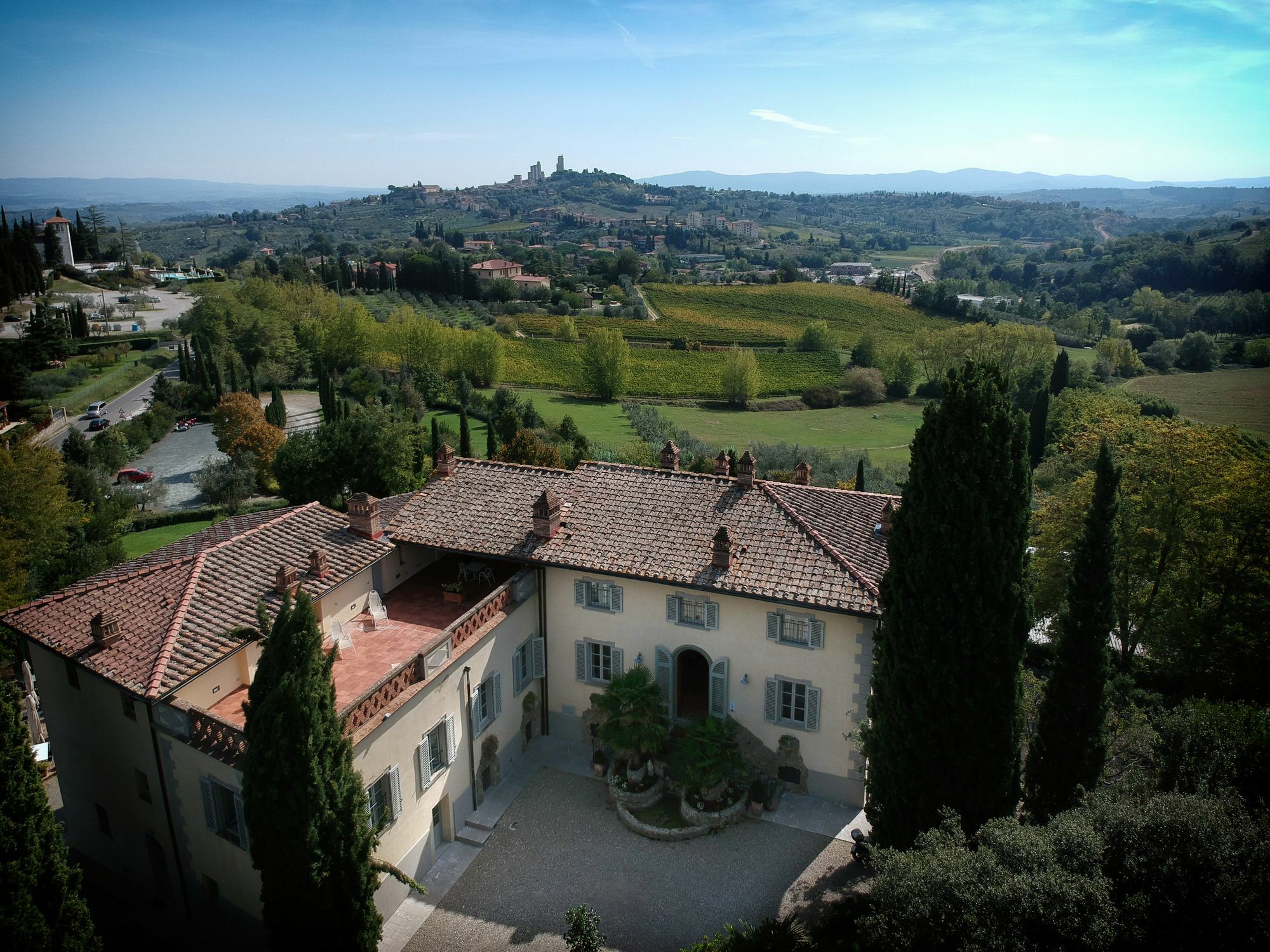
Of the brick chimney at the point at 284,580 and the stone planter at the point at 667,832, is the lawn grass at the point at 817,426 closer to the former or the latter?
the stone planter at the point at 667,832

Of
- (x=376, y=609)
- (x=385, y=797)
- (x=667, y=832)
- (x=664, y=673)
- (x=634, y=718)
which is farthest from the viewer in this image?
(x=664, y=673)

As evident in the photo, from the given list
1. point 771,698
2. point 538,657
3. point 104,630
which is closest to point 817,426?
point 538,657

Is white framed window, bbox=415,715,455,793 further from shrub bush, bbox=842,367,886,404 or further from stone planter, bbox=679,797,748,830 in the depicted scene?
shrub bush, bbox=842,367,886,404

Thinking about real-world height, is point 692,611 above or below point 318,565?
below

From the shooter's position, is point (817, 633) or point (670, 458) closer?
point (817, 633)

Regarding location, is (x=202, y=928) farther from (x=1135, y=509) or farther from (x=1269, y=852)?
(x=1135, y=509)

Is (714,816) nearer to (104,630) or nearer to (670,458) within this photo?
(670,458)

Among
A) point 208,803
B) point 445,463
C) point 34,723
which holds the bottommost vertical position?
point 34,723
